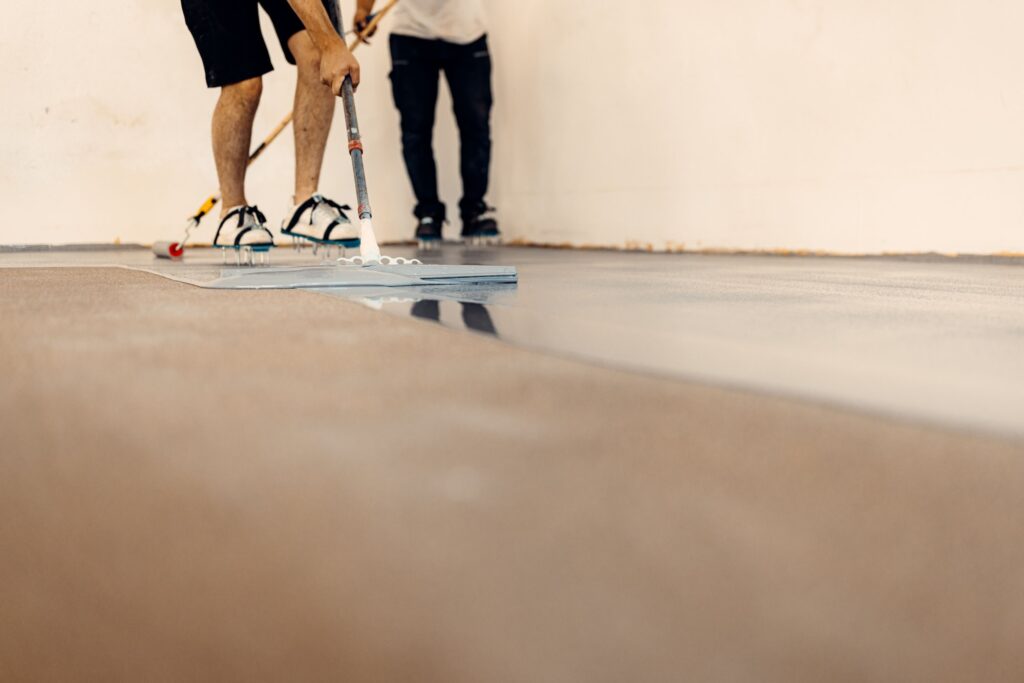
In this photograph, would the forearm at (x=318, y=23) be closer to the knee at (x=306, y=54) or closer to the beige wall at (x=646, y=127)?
the knee at (x=306, y=54)

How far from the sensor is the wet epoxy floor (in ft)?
1.79

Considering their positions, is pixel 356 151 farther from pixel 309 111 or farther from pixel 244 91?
pixel 244 91

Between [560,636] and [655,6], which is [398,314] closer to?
[560,636]

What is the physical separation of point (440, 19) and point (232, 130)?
1.86m

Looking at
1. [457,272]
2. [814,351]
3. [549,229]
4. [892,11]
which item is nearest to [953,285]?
[457,272]

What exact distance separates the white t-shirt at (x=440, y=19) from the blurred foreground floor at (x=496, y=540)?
380cm

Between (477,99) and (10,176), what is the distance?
Result: 2.02 meters

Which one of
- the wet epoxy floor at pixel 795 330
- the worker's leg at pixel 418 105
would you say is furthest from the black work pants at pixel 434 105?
the wet epoxy floor at pixel 795 330

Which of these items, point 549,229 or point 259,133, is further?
point 259,133

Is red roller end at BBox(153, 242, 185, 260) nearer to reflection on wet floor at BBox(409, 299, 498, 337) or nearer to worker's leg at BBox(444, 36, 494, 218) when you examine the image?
worker's leg at BBox(444, 36, 494, 218)

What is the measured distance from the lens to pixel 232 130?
8.04 ft

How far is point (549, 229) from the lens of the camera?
429cm

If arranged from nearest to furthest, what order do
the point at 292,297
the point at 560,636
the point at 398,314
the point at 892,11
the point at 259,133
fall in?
the point at 560,636 < the point at 398,314 < the point at 292,297 < the point at 892,11 < the point at 259,133

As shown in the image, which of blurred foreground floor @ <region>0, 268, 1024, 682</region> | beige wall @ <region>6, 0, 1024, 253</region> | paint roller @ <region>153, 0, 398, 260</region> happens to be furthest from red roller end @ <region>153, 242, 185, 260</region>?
blurred foreground floor @ <region>0, 268, 1024, 682</region>
